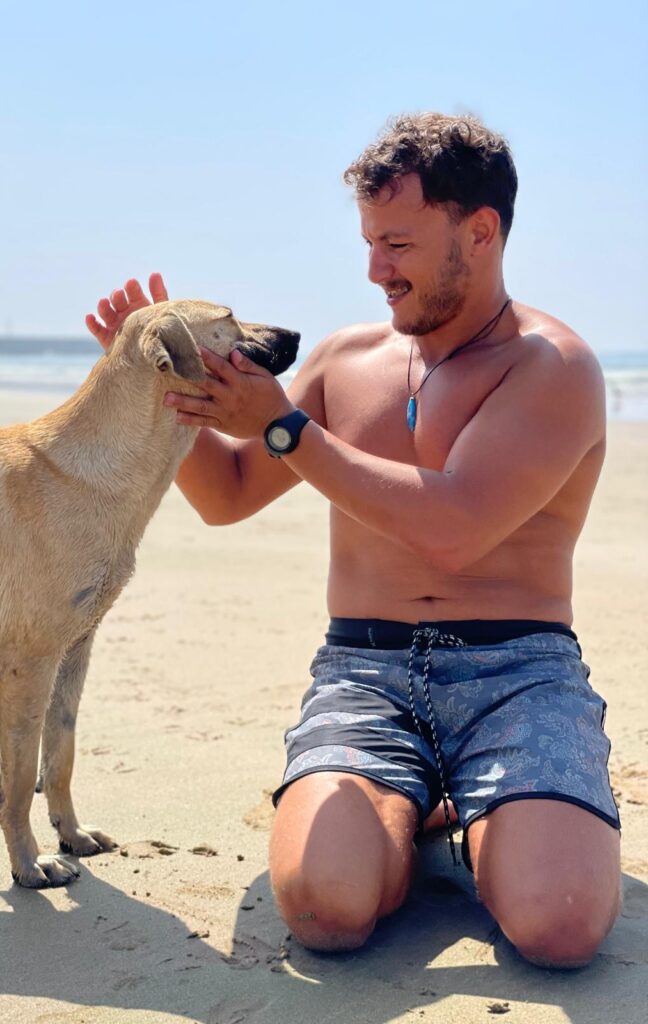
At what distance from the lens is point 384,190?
3682 mm

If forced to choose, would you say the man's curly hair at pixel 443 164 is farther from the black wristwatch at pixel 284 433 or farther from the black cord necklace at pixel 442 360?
the black wristwatch at pixel 284 433

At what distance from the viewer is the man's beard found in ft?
12.1

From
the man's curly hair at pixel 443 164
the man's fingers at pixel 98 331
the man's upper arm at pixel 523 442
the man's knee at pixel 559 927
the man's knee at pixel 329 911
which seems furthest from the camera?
the man's fingers at pixel 98 331

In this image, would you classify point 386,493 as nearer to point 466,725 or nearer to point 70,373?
point 466,725

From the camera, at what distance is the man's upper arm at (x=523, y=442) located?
337cm

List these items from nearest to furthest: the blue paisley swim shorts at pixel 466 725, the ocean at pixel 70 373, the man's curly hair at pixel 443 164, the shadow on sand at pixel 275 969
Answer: the shadow on sand at pixel 275 969 → the blue paisley swim shorts at pixel 466 725 → the man's curly hair at pixel 443 164 → the ocean at pixel 70 373

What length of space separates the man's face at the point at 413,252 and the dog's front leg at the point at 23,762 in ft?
5.31

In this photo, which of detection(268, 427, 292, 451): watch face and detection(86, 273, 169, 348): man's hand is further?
detection(86, 273, 169, 348): man's hand

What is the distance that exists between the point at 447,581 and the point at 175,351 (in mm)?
1119

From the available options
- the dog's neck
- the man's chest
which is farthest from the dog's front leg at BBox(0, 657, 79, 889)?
the man's chest

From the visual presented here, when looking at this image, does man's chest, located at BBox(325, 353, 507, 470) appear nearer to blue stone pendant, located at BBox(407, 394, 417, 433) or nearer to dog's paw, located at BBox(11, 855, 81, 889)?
blue stone pendant, located at BBox(407, 394, 417, 433)

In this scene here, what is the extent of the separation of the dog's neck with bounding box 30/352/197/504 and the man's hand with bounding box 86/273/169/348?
1.00ft

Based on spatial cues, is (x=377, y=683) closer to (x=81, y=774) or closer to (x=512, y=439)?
(x=512, y=439)

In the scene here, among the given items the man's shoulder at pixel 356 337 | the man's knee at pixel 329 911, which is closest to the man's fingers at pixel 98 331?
the man's shoulder at pixel 356 337
